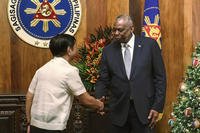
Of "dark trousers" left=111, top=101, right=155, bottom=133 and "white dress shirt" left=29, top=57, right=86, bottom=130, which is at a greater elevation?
"white dress shirt" left=29, top=57, right=86, bottom=130

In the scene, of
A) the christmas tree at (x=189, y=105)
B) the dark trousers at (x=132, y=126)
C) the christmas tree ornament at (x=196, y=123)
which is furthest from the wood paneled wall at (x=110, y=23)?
the dark trousers at (x=132, y=126)

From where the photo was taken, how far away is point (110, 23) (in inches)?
184

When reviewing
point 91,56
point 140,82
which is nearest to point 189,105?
point 140,82

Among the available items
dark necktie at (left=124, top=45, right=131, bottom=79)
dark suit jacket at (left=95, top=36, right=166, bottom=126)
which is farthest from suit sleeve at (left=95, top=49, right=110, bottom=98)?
dark necktie at (left=124, top=45, right=131, bottom=79)

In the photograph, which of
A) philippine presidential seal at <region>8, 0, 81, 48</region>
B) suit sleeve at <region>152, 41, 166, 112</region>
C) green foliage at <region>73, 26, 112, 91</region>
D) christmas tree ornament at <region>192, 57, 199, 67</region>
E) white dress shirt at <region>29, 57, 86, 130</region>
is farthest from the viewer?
philippine presidential seal at <region>8, 0, 81, 48</region>

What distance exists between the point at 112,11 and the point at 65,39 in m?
2.00

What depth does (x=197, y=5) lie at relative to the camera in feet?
14.4

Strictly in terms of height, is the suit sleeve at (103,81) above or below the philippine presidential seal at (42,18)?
below

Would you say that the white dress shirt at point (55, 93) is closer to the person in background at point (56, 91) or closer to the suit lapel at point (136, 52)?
the person in background at point (56, 91)

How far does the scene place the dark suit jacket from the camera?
10.4ft

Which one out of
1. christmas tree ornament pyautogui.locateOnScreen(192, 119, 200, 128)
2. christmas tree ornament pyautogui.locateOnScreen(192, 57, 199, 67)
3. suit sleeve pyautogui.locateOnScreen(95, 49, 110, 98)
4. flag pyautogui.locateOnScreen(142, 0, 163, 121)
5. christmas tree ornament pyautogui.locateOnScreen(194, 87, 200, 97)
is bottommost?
christmas tree ornament pyautogui.locateOnScreen(192, 119, 200, 128)

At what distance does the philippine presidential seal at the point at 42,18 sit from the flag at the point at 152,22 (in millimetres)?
798

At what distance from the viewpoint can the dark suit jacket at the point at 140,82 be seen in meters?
3.17

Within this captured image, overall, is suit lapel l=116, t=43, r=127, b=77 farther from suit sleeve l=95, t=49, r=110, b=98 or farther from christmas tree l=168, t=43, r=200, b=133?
christmas tree l=168, t=43, r=200, b=133
